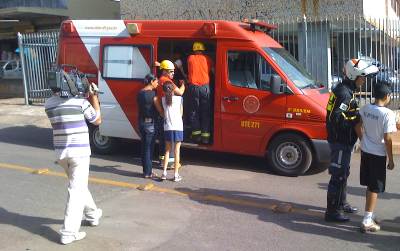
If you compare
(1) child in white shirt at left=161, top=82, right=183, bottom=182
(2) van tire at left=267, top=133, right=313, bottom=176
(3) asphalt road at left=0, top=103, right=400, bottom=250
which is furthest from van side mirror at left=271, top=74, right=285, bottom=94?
(1) child in white shirt at left=161, top=82, right=183, bottom=182

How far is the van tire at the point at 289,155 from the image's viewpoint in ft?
26.4

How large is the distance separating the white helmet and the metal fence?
703 centimetres

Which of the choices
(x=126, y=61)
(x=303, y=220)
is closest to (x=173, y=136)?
(x=126, y=61)

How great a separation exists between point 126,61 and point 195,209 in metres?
3.75

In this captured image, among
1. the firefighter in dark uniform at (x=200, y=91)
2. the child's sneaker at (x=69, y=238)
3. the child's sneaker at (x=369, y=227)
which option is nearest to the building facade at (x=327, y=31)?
the firefighter in dark uniform at (x=200, y=91)

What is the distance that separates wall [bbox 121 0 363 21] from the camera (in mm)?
14602

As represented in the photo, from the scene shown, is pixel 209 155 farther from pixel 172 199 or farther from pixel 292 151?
pixel 172 199

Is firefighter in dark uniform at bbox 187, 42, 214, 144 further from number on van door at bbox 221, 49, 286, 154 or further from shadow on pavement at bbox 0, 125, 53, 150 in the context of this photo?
shadow on pavement at bbox 0, 125, 53, 150

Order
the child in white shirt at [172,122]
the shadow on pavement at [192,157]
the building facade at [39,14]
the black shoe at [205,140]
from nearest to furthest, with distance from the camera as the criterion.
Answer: the child in white shirt at [172,122], the black shoe at [205,140], the shadow on pavement at [192,157], the building facade at [39,14]

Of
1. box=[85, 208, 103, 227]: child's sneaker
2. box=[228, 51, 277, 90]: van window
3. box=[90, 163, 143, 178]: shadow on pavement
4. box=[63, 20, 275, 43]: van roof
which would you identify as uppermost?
box=[63, 20, 275, 43]: van roof

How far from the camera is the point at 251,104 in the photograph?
827 cm

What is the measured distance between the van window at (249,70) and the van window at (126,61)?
1.52 meters

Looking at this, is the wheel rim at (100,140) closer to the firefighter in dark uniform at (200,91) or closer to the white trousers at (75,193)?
the firefighter in dark uniform at (200,91)

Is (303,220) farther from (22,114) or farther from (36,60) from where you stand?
(36,60)
